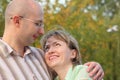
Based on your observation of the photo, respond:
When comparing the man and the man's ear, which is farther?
the man's ear

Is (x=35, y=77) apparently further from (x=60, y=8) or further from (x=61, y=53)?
(x=60, y=8)

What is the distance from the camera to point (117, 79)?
1596cm

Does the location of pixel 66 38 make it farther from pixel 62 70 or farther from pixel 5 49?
pixel 5 49

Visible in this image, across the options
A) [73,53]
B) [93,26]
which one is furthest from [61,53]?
[93,26]

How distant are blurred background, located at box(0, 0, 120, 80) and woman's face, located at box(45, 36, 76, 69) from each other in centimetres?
783

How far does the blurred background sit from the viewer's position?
1270 cm

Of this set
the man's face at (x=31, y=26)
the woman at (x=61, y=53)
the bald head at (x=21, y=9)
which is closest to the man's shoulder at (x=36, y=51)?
the woman at (x=61, y=53)

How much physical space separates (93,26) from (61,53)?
10860 mm

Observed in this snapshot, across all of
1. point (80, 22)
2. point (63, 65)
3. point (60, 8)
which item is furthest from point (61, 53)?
point (80, 22)

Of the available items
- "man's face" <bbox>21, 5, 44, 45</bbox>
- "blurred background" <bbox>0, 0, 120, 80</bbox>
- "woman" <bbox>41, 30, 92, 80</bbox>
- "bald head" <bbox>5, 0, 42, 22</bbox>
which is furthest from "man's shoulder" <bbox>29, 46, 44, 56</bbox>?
"blurred background" <bbox>0, 0, 120, 80</bbox>

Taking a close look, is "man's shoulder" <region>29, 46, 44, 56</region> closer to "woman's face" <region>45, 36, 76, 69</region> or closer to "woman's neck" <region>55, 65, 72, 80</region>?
"woman's face" <region>45, 36, 76, 69</region>

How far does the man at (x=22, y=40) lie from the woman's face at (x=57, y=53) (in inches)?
4.6

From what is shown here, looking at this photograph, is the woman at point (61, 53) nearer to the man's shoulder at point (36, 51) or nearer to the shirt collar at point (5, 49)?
the man's shoulder at point (36, 51)

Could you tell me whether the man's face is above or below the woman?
above
